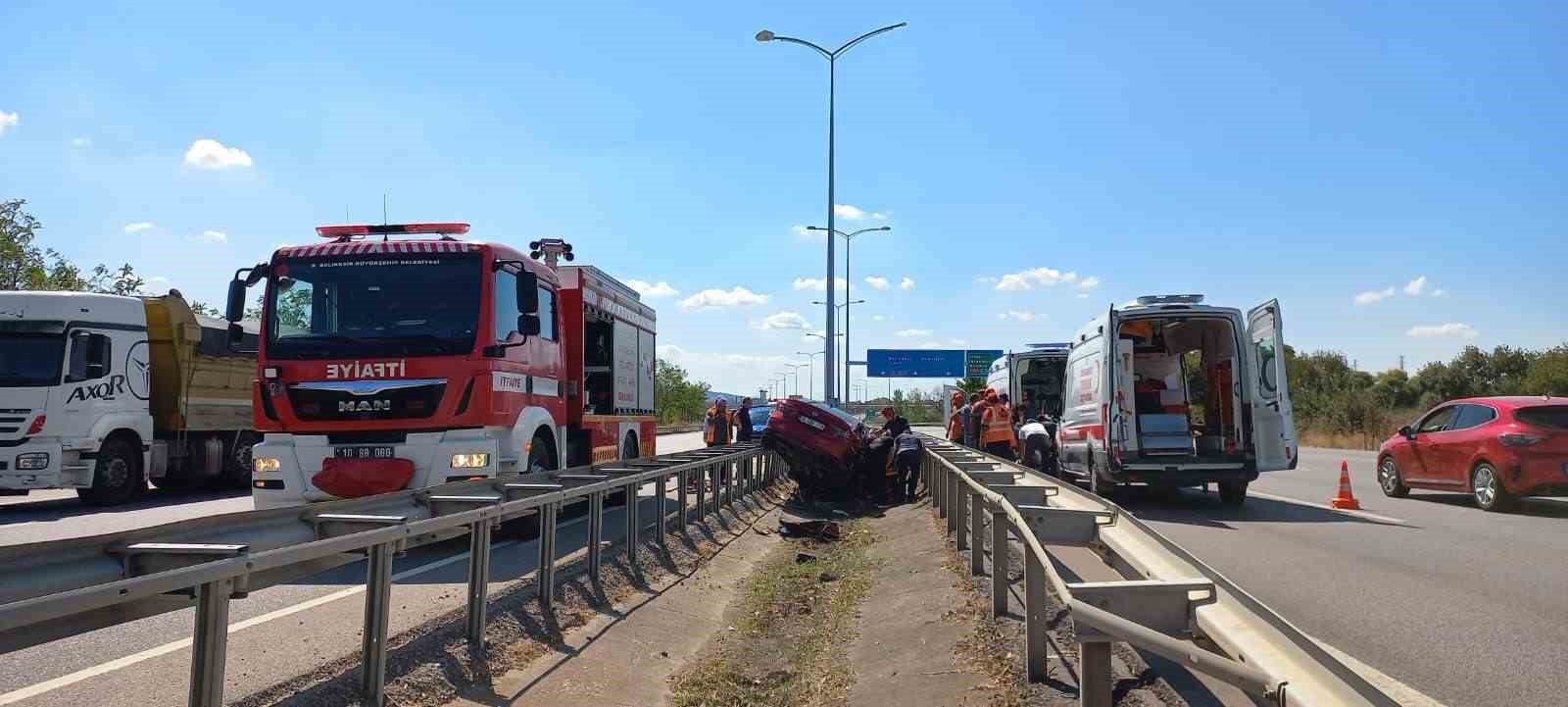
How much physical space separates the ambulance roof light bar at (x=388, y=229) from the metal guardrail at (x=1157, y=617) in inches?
279

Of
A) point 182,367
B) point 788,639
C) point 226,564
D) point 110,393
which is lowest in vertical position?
point 788,639

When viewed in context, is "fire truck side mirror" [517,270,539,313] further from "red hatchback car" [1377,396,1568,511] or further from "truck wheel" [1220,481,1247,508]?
"red hatchback car" [1377,396,1568,511]

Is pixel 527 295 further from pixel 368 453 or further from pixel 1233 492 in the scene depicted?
pixel 1233 492

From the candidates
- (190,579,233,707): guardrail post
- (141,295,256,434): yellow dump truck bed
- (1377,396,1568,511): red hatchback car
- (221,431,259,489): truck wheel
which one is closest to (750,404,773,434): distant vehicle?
(221,431,259,489): truck wheel

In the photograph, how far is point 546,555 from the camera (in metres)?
7.00

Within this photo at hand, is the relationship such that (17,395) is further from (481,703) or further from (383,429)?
(481,703)

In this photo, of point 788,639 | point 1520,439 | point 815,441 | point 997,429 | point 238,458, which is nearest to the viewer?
point 788,639

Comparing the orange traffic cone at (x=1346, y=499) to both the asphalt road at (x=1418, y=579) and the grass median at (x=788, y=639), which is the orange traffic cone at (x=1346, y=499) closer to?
the asphalt road at (x=1418, y=579)

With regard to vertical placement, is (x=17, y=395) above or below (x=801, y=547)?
above

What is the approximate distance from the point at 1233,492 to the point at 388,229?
454 inches

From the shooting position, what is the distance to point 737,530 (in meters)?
12.6

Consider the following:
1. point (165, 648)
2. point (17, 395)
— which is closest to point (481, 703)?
point (165, 648)

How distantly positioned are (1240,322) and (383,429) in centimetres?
1064

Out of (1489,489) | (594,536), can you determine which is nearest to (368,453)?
(594,536)
